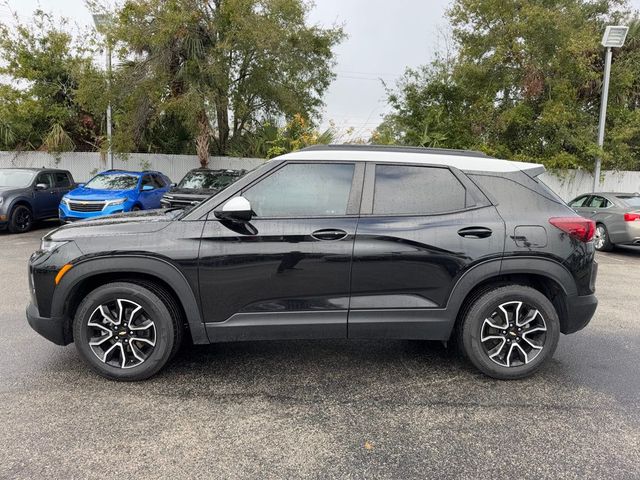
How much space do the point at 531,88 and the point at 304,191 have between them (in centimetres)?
1523

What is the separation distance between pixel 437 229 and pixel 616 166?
1703cm

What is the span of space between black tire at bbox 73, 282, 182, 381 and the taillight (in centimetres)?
302

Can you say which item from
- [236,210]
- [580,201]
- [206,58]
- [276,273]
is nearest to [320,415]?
[276,273]

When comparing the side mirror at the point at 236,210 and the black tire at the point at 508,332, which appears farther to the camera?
the black tire at the point at 508,332

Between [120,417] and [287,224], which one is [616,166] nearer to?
[287,224]

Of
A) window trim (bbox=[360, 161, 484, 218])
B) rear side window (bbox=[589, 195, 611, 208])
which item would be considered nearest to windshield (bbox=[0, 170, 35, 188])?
window trim (bbox=[360, 161, 484, 218])

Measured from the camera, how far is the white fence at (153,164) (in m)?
17.7

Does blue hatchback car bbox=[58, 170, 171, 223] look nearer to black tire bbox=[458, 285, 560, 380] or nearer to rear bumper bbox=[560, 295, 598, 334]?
black tire bbox=[458, 285, 560, 380]

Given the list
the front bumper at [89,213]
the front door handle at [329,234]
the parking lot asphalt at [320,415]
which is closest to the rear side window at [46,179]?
the front bumper at [89,213]

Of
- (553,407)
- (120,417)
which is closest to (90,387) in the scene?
(120,417)

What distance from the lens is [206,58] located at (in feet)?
50.5

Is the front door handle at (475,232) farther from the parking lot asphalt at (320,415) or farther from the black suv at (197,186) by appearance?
the black suv at (197,186)

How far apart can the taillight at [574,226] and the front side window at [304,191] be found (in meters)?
1.64

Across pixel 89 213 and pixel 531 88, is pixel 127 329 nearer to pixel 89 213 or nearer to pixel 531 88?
pixel 89 213
